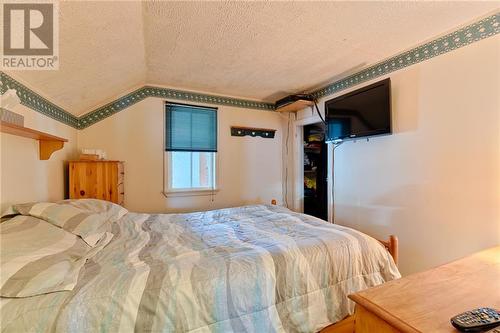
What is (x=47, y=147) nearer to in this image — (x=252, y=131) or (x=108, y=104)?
(x=108, y=104)

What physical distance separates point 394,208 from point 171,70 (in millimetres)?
2745

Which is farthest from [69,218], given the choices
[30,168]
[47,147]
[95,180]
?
[95,180]

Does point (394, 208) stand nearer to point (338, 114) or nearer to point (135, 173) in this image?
point (338, 114)

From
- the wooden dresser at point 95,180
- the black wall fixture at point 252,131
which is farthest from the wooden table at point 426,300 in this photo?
the black wall fixture at point 252,131

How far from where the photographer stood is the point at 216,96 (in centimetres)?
331

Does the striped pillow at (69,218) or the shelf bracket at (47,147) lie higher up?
the shelf bracket at (47,147)

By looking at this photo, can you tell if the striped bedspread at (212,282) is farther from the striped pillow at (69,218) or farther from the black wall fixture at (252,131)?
the black wall fixture at (252,131)

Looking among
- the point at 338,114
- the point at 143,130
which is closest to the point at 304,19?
the point at 338,114

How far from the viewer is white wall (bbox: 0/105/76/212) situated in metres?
1.47

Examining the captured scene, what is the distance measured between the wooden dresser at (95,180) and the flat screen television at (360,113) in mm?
2521

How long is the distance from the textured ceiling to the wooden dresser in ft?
2.10

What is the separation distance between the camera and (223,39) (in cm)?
191

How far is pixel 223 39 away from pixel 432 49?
Answer: 182cm

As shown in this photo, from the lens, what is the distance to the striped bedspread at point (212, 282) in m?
0.92
